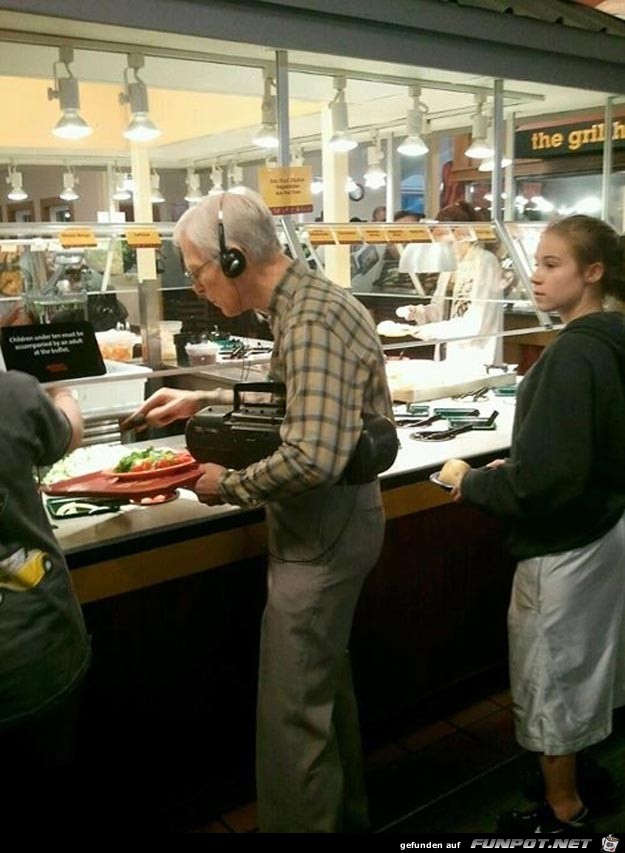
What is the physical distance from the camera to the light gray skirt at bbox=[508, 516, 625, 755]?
2248 millimetres

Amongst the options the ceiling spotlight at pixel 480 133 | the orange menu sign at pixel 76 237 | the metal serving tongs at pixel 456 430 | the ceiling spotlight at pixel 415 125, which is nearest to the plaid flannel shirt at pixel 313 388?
the orange menu sign at pixel 76 237

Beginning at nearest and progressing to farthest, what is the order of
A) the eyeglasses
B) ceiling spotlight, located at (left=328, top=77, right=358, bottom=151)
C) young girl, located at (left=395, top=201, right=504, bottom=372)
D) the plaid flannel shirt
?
1. the plaid flannel shirt
2. the eyeglasses
3. ceiling spotlight, located at (left=328, top=77, right=358, bottom=151)
4. young girl, located at (left=395, top=201, right=504, bottom=372)

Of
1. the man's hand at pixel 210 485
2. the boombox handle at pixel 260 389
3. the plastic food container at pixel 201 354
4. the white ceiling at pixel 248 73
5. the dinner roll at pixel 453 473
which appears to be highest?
the white ceiling at pixel 248 73

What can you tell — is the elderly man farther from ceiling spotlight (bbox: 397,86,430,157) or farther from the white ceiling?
ceiling spotlight (bbox: 397,86,430,157)

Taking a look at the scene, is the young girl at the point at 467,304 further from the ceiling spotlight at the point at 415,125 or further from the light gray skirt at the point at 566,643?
the light gray skirt at the point at 566,643

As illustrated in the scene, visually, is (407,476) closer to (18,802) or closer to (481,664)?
(481,664)

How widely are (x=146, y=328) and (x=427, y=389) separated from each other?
1.31 metres

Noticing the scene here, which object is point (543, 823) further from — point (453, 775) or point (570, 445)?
point (570, 445)

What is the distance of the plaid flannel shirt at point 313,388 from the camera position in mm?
1817

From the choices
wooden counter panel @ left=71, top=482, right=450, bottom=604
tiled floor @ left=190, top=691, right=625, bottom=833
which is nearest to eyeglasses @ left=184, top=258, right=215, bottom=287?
wooden counter panel @ left=71, top=482, right=450, bottom=604

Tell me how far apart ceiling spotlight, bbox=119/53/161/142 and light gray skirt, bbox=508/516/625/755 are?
7.14 feet

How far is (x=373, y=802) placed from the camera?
2.62m

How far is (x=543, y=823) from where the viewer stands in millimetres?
2387

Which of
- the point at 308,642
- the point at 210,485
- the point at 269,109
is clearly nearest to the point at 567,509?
the point at 308,642
